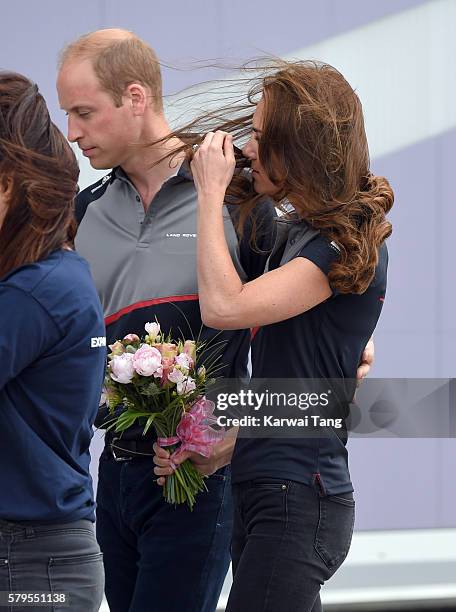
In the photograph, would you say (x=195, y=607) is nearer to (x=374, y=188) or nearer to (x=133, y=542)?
(x=133, y=542)

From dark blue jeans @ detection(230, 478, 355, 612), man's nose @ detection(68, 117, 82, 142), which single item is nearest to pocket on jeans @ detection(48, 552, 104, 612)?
dark blue jeans @ detection(230, 478, 355, 612)

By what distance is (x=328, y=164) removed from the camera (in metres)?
2.42

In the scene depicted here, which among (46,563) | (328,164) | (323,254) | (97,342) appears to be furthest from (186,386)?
(46,563)

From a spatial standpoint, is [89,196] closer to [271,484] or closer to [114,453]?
[114,453]

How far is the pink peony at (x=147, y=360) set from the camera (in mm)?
2588

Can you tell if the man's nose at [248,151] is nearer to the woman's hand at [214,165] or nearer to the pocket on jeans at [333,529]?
the woman's hand at [214,165]

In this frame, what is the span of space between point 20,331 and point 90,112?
3.57ft

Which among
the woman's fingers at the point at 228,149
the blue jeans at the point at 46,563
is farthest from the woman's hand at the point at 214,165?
the blue jeans at the point at 46,563

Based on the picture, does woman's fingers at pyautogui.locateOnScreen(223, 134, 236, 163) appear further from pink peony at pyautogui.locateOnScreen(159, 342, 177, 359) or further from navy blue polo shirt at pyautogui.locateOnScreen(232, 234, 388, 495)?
pink peony at pyautogui.locateOnScreen(159, 342, 177, 359)

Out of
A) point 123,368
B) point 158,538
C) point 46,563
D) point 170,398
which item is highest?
point 46,563

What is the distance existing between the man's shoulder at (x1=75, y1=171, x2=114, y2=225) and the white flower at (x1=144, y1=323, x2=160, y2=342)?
0.41 metres

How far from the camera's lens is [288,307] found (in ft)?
7.82

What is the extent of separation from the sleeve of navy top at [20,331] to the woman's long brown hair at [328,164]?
0.72 metres

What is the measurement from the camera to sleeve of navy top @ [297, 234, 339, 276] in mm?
2404
